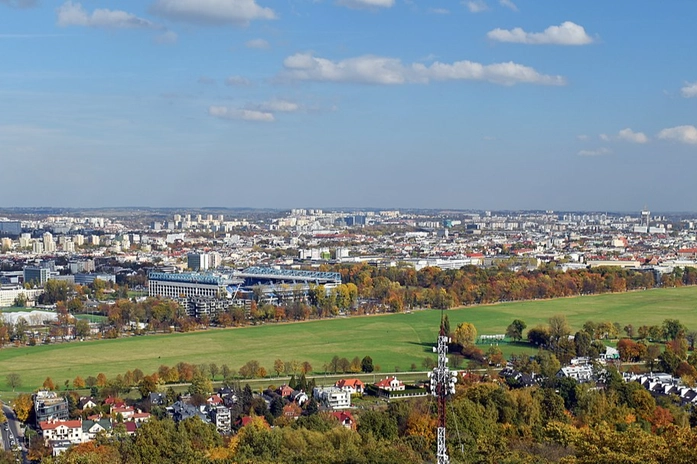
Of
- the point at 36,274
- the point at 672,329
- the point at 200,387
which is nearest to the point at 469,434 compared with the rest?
the point at 200,387

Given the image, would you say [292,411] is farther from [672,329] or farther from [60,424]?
[672,329]

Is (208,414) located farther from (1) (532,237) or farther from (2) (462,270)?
(1) (532,237)

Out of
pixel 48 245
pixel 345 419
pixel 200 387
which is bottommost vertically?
pixel 345 419

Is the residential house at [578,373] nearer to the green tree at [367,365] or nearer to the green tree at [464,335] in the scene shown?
the green tree at [464,335]

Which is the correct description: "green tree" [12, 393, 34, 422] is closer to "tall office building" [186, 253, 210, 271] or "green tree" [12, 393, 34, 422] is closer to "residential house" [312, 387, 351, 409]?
"residential house" [312, 387, 351, 409]

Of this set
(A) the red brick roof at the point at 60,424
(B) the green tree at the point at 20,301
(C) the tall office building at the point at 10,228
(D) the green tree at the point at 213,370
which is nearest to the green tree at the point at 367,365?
(D) the green tree at the point at 213,370

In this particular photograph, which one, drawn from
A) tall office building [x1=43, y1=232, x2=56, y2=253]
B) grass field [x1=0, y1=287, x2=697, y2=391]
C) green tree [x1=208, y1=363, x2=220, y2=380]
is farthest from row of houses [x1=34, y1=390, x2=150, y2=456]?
tall office building [x1=43, y1=232, x2=56, y2=253]
